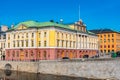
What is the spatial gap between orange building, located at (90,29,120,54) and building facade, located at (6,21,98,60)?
148ft

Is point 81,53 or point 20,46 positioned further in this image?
point 81,53

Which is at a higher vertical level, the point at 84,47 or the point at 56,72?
the point at 84,47

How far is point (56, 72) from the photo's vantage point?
77562 millimetres

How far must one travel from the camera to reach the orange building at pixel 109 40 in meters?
150

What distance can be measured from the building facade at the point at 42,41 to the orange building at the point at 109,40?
45128mm

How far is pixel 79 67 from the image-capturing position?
237 ft

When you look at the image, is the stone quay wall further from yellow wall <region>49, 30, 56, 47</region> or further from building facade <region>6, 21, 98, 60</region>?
yellow wall <region>49, 30, 56, 47</region>

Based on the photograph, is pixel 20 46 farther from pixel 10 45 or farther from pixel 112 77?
pixel 112 77

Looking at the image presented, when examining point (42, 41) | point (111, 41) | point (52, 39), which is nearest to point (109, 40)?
point (111, 41)

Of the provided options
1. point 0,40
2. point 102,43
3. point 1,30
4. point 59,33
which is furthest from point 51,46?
point 102,43

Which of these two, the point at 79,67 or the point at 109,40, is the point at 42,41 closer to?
the point at 79,67

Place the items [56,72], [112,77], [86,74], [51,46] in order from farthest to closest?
[51,46], [56,72], [86,74], [112,77]

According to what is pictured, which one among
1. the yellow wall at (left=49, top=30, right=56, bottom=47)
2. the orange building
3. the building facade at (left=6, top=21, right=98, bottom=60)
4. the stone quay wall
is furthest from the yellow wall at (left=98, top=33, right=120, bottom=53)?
the stone quay wall

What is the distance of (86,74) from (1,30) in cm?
6901
